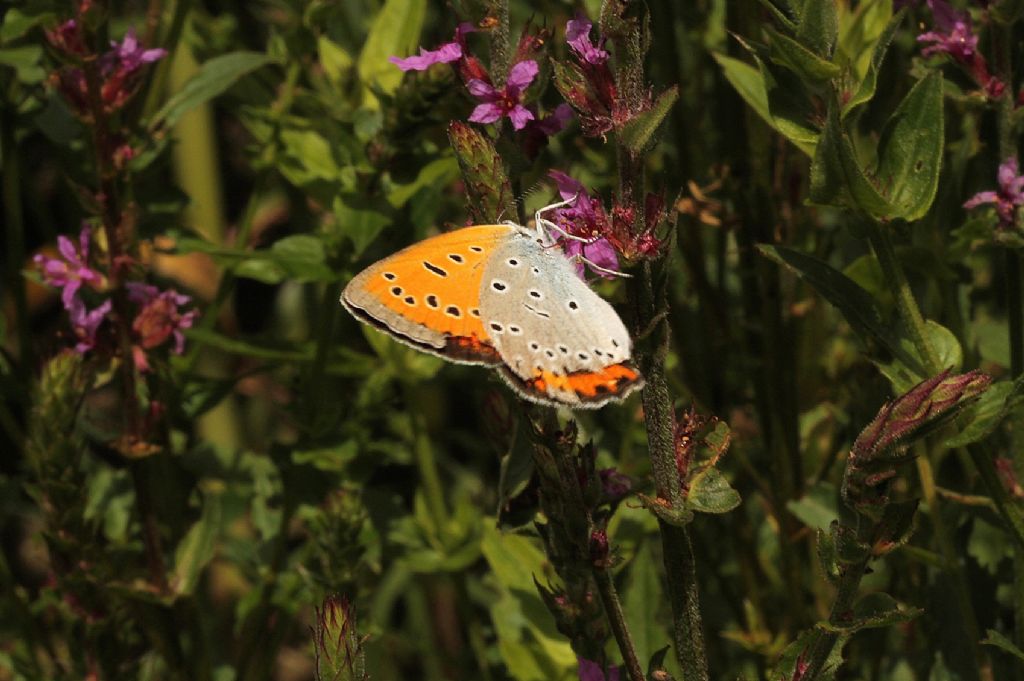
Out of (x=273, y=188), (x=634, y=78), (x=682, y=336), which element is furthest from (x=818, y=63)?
(x=273, y=188)

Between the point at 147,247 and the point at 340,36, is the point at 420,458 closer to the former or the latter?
the point at 147,247

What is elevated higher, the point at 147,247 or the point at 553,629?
the point at 147,247

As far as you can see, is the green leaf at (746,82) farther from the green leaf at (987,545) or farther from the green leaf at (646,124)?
the green leaf at (987,545)

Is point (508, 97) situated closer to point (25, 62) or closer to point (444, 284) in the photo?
point (444, 284)

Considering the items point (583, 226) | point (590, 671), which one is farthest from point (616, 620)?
point (583, 226)

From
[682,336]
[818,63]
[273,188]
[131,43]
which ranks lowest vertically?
[273,188]

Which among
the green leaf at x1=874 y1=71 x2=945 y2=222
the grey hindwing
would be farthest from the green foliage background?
the grey hindwing

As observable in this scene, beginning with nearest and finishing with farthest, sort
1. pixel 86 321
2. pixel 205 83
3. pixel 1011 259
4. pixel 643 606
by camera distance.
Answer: pixel 1011 259, pixel 643 606, pixel 86 321, pixel 205 83

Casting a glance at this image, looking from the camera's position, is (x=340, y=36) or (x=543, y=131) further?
(x=340, y=36)
